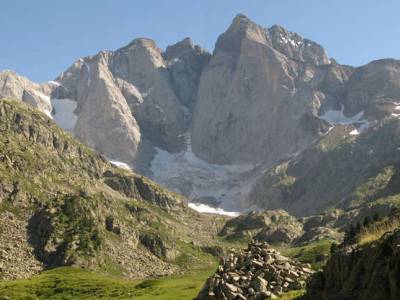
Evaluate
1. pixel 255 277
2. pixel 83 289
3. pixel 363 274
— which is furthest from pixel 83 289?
pixel 363 274

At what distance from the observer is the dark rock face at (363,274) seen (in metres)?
28.5

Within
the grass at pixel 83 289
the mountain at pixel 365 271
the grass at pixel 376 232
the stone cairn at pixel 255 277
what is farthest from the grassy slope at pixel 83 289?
the grass at pixel 376 232

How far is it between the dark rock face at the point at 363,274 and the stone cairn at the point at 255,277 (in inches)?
365

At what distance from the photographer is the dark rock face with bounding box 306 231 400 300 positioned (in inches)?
1124

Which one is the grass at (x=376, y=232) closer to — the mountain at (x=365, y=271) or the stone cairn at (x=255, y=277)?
the mountain at (x=365, y=271)

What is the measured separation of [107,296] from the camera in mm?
134250

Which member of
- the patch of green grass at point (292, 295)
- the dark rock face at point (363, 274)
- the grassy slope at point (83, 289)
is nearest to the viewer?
the dark rock face at point (363, 274)

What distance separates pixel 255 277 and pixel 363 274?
17.5 meters

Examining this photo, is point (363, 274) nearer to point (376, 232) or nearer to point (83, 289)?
point (376, 232)

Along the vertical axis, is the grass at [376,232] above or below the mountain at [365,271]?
above

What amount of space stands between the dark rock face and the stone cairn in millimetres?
9273

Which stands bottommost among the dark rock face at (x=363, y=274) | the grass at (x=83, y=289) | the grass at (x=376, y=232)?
the grass at (x=83, y=289)

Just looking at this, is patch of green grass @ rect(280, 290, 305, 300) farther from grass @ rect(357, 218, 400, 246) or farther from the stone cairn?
grass @ rect(357, 218, 400, 246)

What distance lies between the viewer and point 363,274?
106ft
